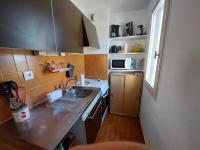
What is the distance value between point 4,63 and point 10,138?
597 millimetres

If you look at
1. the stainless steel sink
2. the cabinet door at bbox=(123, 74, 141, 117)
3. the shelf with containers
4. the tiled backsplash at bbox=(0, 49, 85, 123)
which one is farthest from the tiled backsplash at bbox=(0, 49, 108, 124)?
the cabinet door at bbox=(123, 74, 141, 117)

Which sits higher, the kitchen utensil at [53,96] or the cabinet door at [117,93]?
the kitchen utensil at [53,96]

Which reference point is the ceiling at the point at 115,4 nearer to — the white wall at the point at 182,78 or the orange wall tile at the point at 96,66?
the orange wall tile at the point at 96,66

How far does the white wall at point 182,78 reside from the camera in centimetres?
54

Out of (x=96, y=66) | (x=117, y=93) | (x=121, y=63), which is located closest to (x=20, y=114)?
(x=96, y=66)

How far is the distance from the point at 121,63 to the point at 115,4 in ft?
3.93

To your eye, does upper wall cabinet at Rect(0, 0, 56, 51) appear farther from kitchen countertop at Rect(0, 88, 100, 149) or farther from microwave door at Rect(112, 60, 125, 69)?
microwave door at Rect(112, 60, 125, 69)

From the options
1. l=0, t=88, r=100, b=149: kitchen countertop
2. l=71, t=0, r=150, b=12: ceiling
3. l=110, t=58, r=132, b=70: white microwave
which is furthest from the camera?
l=110, t=58, r=132, b=70: white microwave

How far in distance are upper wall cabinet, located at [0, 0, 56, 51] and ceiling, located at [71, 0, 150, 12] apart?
4.09ft

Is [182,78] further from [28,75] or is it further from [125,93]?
[125,93]

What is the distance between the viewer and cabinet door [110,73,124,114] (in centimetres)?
223

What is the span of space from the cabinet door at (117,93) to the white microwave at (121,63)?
0.21 metres

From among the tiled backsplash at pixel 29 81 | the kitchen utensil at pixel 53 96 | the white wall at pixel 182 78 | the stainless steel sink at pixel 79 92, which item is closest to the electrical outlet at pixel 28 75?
the tiled backsplash at pixel 29 81

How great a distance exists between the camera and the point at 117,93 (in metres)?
2.31
